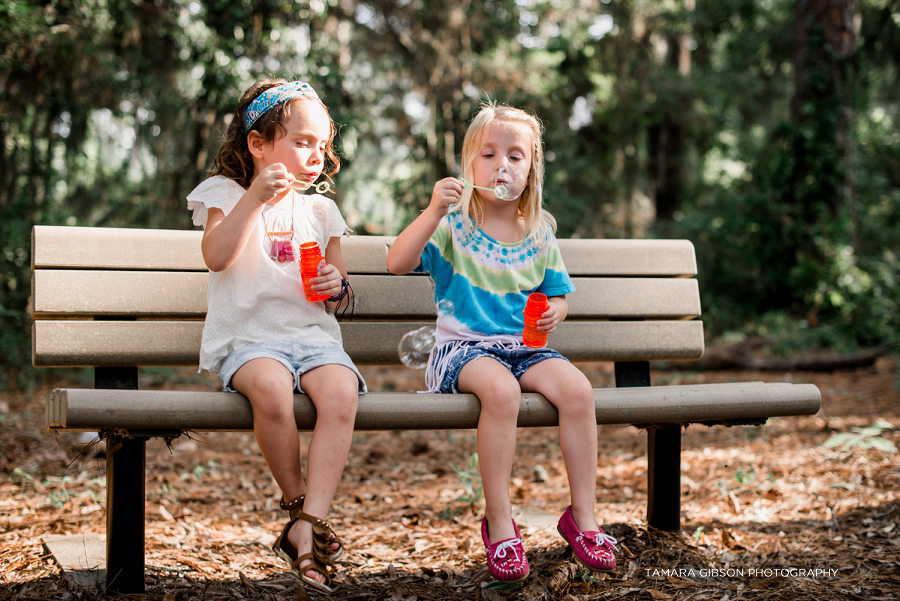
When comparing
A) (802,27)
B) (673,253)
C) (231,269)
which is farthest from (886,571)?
(802,27)

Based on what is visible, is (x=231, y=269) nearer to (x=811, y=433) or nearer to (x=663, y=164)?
(x=811, y=433)

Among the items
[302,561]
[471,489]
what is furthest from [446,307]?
[471,489]

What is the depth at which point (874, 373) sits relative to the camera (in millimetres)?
6375

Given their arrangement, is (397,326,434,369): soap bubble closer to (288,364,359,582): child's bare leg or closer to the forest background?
(288,364,359,582): child's bare leg

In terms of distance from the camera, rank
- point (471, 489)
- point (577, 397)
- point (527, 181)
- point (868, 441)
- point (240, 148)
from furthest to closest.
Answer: point (868, 441)
point (471, 489)
point (527, 181)
point (240, 148)
point (577, 397)

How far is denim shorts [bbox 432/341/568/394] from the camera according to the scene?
2.28 metres

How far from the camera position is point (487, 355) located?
230 cm

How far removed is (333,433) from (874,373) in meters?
5.94

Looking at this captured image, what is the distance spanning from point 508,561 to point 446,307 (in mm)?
851

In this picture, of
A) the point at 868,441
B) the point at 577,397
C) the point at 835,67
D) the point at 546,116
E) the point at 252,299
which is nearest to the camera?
the point at 577,397

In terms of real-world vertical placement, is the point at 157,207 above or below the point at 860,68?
below

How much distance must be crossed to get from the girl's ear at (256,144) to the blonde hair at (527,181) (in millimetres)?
655

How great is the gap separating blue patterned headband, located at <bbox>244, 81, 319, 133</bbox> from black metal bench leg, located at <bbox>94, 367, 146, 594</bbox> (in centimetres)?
103

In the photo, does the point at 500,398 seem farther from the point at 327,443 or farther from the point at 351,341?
the point at 351,341
